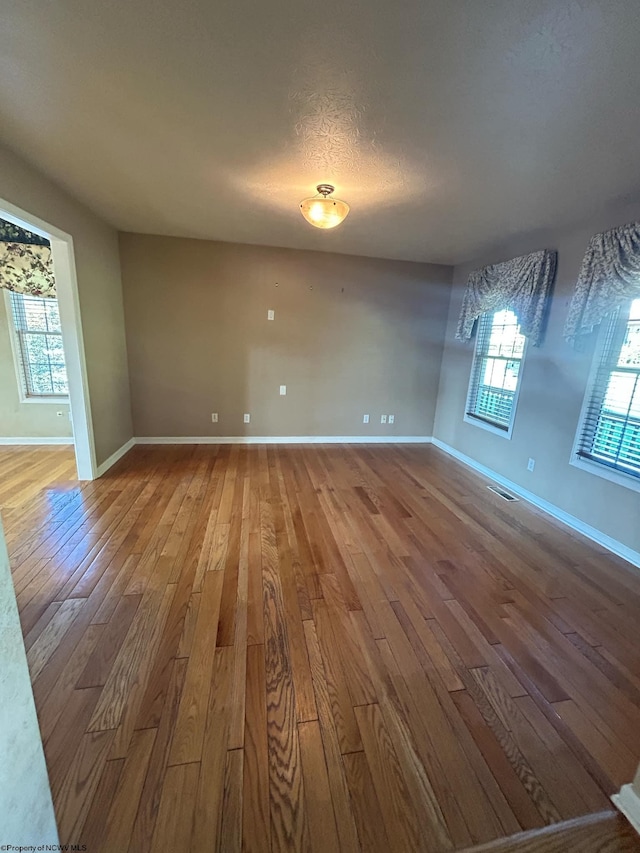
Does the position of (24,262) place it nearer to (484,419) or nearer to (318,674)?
(318,674)

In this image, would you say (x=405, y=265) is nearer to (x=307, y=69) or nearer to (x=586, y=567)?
(x=307, y=69)

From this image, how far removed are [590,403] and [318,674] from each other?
2914 millimetres

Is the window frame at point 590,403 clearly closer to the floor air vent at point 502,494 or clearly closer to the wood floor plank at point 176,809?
the floor air vent at point 502,494

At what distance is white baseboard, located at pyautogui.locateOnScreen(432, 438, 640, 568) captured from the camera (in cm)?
249

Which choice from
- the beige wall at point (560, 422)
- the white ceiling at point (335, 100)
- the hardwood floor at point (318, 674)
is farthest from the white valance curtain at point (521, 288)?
the hardwood floor at point (318, 674)

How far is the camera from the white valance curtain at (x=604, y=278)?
234cm

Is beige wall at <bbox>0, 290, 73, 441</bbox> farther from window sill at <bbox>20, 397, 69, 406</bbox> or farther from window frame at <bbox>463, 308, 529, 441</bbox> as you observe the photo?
window frame at <bbox>463, 308, 529, 441</bbox>

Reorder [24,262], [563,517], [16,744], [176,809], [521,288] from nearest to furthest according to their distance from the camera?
[16,744] → [176,809] → [563,517] → [521,288] → [24,262]

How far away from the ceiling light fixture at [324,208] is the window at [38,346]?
3.31 meters

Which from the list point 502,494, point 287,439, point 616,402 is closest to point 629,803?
point 616,402

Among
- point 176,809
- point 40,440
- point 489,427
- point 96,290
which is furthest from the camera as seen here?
point 40,440

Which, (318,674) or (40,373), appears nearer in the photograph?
(318,674)

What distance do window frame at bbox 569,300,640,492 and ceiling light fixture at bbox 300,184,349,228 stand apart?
2233mm

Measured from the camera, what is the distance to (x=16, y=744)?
0.69 metres
